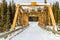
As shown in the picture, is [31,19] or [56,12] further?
[31,19]

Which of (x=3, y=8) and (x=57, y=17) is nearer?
(x=3, y=8)

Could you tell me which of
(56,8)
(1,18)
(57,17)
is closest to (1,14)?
(1,18)

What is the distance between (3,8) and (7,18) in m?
5.21

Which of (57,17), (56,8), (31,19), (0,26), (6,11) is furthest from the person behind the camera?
(31,19)

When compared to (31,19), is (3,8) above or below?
above

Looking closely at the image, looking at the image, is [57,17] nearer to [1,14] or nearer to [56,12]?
[56,12]

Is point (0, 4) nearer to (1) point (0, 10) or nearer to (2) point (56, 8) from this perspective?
(1) point (0, 10)

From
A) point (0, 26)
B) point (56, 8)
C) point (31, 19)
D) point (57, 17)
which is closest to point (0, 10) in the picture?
point (0, 26)

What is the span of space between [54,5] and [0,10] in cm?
5165

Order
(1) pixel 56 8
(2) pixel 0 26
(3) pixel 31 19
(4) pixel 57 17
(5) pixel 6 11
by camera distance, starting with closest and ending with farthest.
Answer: (2) pixel 0 26 → (5) pixel 6 11 → (4) pixel 57 17 → (1) pixel 56 8 → (3) pixel 31 19

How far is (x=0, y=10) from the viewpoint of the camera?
89938mm

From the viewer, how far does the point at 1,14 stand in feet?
290

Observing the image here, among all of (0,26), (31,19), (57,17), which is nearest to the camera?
(0,26)

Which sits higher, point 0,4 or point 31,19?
point 0,4
